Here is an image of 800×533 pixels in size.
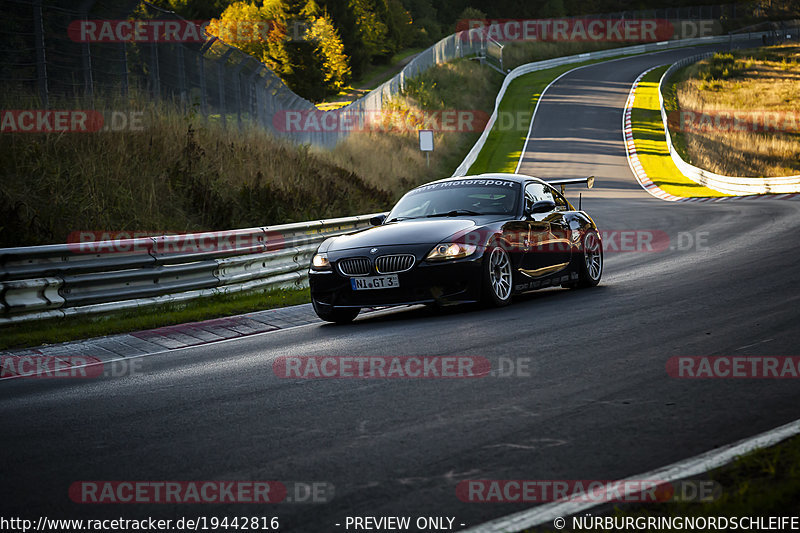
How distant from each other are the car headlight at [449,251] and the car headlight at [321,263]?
1.21m

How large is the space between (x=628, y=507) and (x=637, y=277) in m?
9.55

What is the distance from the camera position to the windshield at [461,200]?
10.9 m

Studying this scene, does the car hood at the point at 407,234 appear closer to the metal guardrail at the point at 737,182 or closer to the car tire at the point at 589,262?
the car tire at the point at 589,262

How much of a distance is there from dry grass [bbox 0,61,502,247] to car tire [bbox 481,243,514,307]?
6.60 m

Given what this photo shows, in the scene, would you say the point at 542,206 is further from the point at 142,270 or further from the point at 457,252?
the point at 142,270

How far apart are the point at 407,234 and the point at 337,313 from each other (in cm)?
123

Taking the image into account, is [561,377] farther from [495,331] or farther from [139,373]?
[139,373]

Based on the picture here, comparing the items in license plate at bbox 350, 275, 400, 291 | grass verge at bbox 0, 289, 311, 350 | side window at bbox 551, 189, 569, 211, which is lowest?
grass verge at bbox 0, 289, 311, 350

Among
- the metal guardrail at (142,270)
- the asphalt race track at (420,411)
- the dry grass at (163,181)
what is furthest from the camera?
the dry grass at (163,181)

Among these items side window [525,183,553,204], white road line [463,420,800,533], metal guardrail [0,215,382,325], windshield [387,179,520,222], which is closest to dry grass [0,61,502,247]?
metal guardrail [0,215,382,325]

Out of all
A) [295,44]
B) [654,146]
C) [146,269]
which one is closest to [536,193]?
[146,269]

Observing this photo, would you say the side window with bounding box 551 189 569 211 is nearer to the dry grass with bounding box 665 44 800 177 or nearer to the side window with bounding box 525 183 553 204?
the side window with bounding box 525 183 553 204

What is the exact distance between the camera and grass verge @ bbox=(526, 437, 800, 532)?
336cm

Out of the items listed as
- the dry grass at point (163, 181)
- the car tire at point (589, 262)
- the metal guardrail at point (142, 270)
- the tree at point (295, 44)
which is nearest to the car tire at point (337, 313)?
the metal guardrail at point (142, 270)
